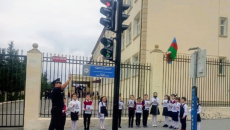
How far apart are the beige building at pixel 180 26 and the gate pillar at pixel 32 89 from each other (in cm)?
922

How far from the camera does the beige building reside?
19.3 m

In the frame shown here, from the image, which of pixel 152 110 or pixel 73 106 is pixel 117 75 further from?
pixel 152 110

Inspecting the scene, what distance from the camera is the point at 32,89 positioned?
11297mm

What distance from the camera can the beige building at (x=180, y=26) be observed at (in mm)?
19344

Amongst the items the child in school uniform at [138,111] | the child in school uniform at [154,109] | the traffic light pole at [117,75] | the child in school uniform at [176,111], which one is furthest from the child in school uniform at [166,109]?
the traffic light pole at [117,75]

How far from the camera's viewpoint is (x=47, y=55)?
1168cm

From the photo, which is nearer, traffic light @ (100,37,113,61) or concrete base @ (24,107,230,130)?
traffic light @ (100,37,113,61)

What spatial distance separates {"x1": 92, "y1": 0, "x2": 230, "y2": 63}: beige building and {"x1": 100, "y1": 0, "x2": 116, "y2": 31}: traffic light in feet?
37.3

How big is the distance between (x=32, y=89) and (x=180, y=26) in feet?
41.8

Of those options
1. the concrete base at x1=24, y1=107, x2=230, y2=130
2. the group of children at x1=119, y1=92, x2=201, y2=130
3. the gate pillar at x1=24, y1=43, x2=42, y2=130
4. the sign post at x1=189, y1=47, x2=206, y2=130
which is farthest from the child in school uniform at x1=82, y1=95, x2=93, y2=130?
the sign post at x1=189, y1=47, x2=206, y2=130

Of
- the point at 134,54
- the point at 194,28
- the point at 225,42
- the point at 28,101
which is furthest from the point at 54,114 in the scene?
the point at 225,42

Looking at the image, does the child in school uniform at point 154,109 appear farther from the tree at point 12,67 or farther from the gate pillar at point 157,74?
the tree at point 12,67

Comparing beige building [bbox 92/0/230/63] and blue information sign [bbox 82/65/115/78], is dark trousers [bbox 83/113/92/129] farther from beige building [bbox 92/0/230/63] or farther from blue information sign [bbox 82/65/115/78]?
beige building [bbox 92/0/230/63]

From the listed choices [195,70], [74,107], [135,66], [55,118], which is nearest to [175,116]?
[135,66]
